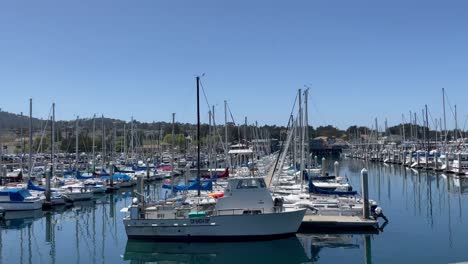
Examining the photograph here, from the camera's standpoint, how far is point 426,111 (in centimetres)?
11325

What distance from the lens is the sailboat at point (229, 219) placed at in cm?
3241

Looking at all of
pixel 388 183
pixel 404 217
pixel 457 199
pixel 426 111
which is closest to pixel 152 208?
pixel 404 217

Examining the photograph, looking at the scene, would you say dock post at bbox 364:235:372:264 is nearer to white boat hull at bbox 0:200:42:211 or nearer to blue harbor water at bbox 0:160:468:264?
blue harbor water at bbox 0:160:468:264

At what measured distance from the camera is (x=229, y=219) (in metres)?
32.4

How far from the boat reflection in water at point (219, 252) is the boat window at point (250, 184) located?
380cm

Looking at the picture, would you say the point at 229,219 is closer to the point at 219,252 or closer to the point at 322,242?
the point at 219,252

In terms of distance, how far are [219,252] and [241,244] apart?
191cm

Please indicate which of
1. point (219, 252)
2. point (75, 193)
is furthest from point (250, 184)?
point (75, 193)

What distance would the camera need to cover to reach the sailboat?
1276 inches

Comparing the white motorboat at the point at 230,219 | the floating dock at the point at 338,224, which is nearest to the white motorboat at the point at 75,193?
the white motorboat at the point at 230,219

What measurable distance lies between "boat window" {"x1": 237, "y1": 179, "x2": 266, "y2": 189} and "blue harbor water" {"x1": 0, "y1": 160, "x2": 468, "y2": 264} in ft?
12.7

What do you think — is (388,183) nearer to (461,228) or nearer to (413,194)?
(413,194)

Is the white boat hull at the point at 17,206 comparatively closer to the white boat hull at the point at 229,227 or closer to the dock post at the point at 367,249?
the white boat hull at the point at 229,227

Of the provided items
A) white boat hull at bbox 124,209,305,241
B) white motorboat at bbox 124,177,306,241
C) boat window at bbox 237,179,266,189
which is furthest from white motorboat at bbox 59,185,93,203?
boat window at bbox 237,179,266,189
